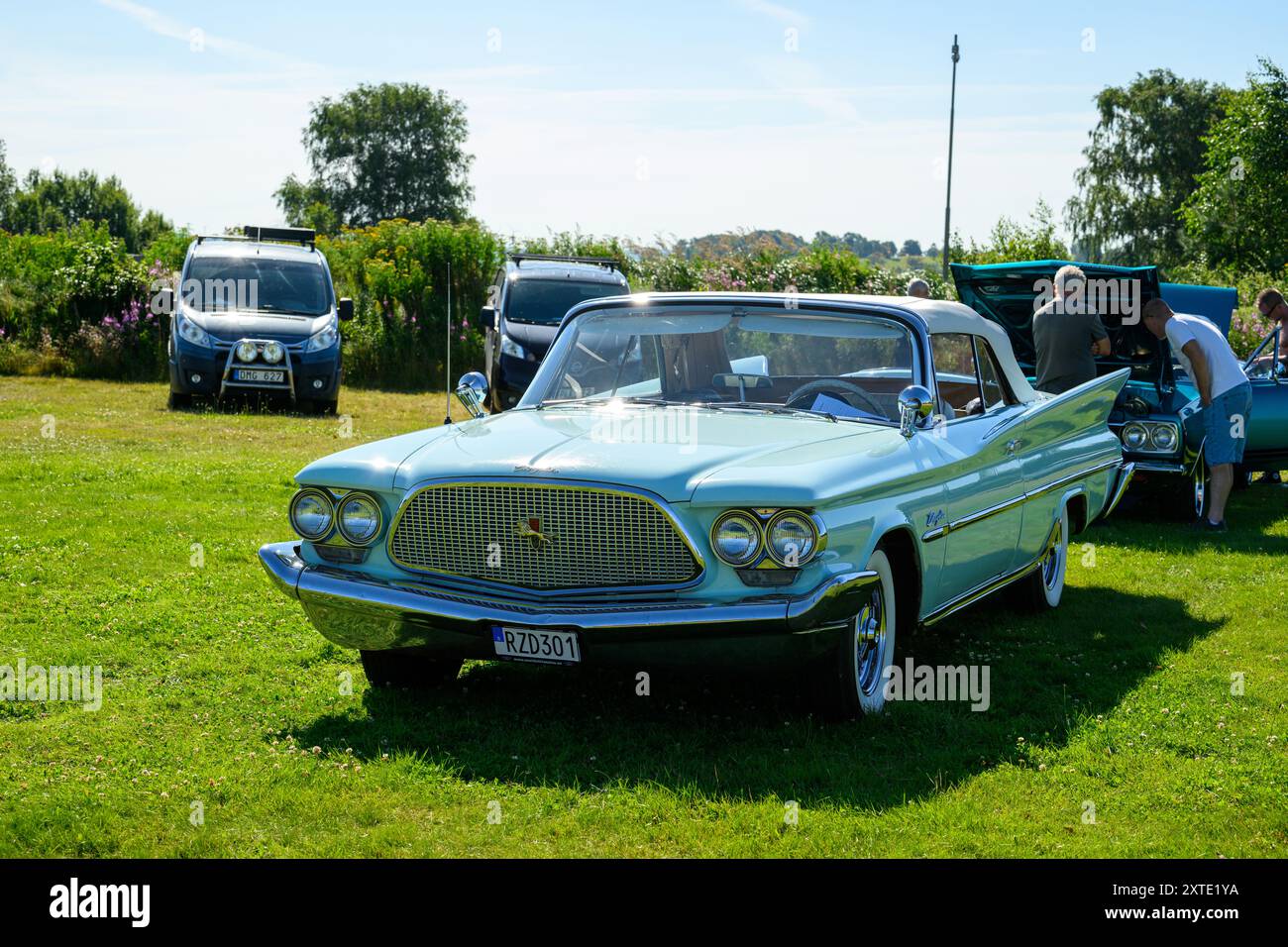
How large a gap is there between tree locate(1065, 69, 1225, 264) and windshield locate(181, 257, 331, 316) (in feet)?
162

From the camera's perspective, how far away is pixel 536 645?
5.20 m

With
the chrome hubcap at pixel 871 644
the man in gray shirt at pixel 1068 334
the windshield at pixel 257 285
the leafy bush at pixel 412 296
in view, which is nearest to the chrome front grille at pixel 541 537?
the chrome hubcap at pixel 871 644

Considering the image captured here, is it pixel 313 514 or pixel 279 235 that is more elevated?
pixel 279 235

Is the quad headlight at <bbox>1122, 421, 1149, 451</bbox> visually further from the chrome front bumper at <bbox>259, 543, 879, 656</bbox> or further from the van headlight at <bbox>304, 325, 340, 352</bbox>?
the van headlight at <bbox>304, 325, 340, 352</bbox>

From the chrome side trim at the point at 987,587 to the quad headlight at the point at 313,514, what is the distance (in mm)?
2504

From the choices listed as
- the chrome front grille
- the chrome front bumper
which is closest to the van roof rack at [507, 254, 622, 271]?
the chrome front bumper

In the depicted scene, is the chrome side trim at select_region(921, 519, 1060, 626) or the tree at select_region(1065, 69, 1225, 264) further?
the tree at select_region(1065, 69, 1225, 264)

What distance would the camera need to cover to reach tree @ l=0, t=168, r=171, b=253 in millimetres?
96000

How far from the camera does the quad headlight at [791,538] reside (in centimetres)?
511

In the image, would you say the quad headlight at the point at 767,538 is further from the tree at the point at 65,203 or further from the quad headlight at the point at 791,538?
the tree at the point at 65,203

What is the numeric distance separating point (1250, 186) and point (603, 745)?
4349 centimetres

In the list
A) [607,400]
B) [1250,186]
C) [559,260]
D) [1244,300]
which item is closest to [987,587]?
[607,400]

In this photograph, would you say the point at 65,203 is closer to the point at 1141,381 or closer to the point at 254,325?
the point at 254,325
